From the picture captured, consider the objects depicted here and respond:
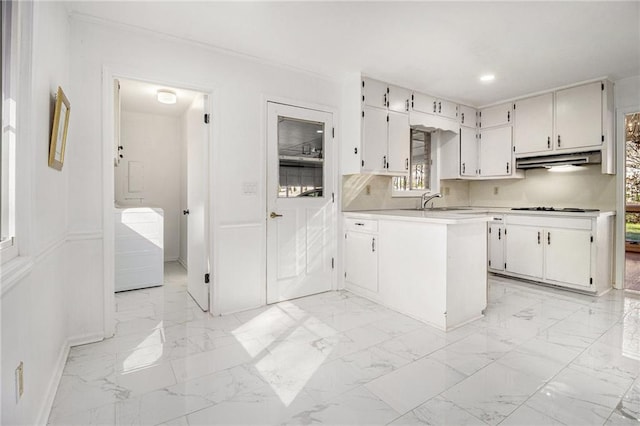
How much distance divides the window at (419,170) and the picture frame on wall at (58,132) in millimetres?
3599

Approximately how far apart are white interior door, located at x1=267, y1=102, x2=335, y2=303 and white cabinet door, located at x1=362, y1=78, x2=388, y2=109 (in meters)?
0.47

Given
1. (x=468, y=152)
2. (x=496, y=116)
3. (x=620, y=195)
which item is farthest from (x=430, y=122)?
(x=620, y=195)

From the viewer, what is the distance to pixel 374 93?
3752 mm

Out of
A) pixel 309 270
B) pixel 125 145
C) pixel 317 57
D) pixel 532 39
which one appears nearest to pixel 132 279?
pixel 309 270

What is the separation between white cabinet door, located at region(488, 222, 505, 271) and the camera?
445 centimetres

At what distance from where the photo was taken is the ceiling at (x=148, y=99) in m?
4.12

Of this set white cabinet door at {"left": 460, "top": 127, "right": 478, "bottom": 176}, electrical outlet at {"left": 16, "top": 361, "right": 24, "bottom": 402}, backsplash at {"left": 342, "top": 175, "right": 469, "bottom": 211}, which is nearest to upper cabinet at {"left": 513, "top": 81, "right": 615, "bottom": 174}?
white cabinet door at {"left": 460, "top": 127, "right": 478, "bottom": 176}

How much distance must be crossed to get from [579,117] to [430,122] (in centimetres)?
171

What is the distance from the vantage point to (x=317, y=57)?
3.25 m

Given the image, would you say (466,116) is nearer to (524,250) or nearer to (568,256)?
(524,250)

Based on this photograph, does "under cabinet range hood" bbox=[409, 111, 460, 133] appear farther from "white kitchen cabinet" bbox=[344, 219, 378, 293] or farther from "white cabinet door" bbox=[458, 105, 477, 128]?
"white kitchen cabinet" bbox=[344, 219, 378, 293]

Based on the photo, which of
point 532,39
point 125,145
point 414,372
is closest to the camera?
point 414,372

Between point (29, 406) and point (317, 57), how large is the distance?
3.25 metres

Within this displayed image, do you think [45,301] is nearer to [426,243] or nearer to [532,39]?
[426,243]
